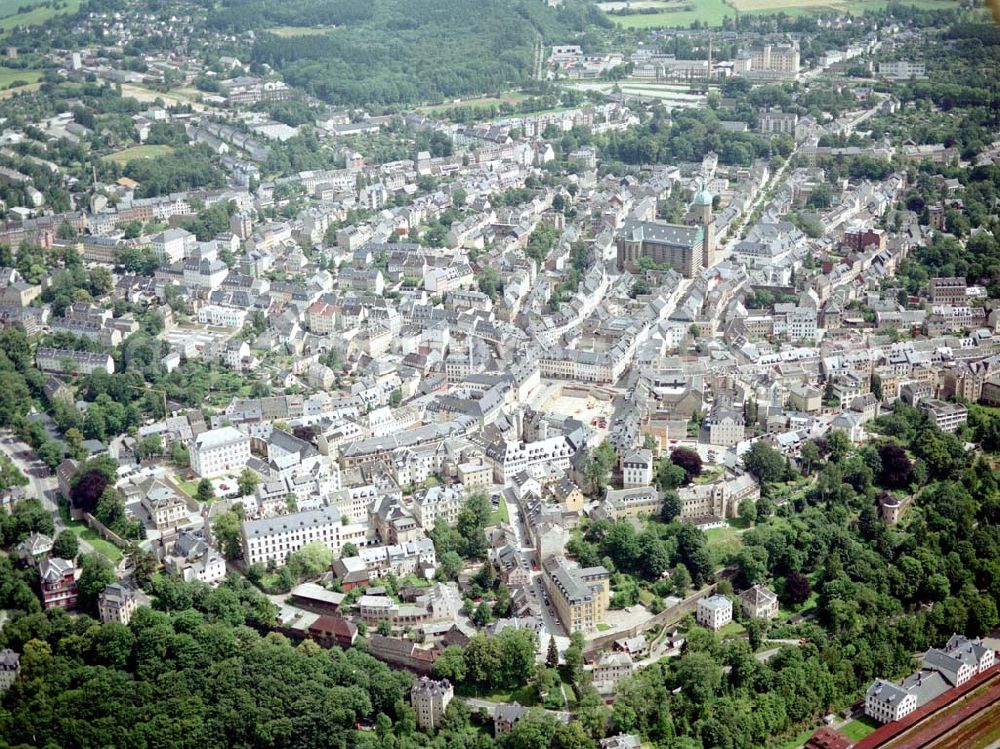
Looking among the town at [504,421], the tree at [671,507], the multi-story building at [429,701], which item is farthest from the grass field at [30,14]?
the multi-story building at [429,701]

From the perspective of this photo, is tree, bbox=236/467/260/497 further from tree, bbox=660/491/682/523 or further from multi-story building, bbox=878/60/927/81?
multi-story building, bbox=878/60/927/81

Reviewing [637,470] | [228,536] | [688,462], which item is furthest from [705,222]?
[228,536]

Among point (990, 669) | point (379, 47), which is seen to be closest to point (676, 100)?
point (379, 47)

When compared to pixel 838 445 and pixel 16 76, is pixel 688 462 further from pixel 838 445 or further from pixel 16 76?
pixel 16 76

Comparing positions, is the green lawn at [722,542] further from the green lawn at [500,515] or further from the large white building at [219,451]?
the large white building at [219,451]

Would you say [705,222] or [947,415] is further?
[705,222]

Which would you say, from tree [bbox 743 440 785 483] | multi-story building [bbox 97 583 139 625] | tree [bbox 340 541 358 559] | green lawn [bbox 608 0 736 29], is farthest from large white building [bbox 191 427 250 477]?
green lawn [bbox 608 0 736 29]
